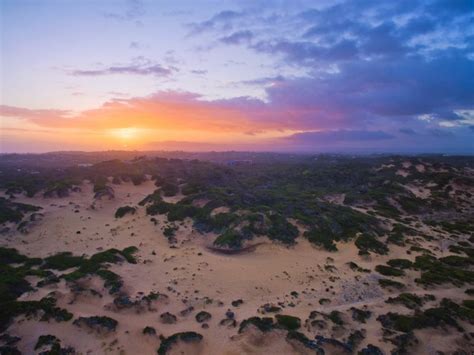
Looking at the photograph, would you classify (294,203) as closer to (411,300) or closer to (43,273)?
(411,300)

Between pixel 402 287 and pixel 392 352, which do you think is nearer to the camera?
pixel 392 352

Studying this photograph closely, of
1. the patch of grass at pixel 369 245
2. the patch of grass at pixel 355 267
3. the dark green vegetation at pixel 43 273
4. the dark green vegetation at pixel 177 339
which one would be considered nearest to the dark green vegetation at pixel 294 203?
the patch of grass at pixel 369 245

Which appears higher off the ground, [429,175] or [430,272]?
[429,175]

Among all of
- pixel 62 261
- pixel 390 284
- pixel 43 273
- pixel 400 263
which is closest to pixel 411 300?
pixel 390 284

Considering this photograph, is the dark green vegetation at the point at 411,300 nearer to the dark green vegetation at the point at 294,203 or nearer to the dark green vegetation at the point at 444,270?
the dark green vegetation at the point at 444,270

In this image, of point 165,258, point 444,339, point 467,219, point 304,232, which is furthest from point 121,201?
point 467,219

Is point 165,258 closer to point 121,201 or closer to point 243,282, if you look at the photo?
point 243,282
